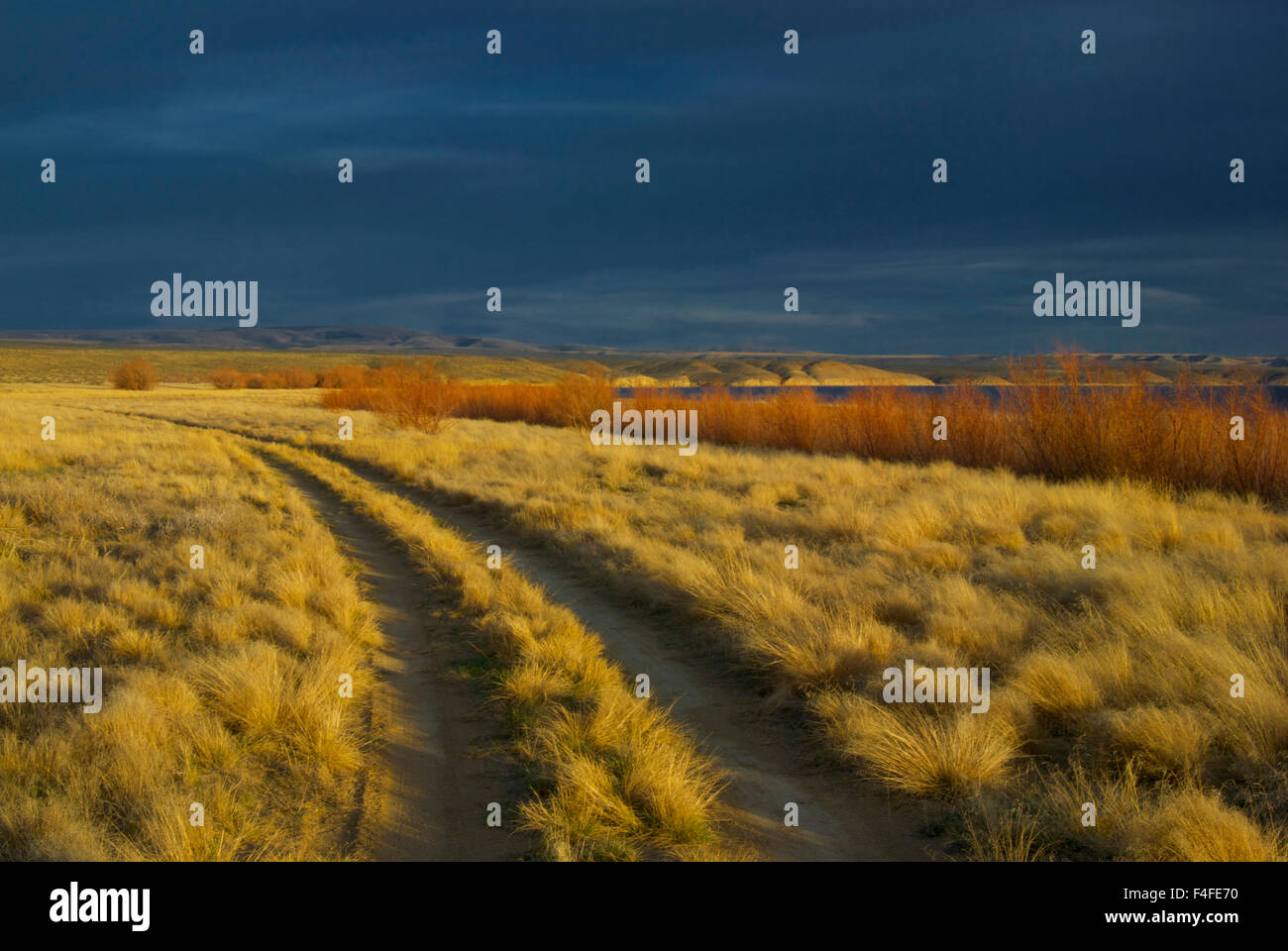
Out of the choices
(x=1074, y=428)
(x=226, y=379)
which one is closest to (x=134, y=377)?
(x=226, y=379)

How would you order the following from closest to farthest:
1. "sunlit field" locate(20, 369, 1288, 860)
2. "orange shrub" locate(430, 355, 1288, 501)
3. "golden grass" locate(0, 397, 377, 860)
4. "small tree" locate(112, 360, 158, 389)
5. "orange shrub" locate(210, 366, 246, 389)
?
"golden grass" locate(0, 397, 377, 860), "sunlit field" locate(20, 369, 1288, 860), "orange shrub" locate(430, 355, 1288, 501), "small tree" locate(112, 360, 158, 389), "orange shrub" locate(210, 366, 246, 389)

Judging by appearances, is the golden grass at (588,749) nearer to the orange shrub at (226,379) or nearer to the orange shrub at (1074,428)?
the orange shrub at (1074,428)

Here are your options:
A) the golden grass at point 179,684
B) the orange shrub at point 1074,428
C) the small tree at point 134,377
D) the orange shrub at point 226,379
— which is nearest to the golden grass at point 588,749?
the golden grass at point 179,684

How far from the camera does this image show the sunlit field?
420cm

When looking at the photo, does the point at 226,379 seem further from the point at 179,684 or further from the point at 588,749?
the point at 588,749

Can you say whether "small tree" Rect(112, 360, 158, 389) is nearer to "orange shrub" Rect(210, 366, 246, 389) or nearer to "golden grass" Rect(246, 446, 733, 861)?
"orange shrub" Rect(210, 366, 246, 389)

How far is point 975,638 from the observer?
662cm

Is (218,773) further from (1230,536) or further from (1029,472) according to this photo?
(1029,472)

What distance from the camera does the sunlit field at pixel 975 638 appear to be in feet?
13.8

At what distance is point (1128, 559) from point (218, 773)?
9.08 meters

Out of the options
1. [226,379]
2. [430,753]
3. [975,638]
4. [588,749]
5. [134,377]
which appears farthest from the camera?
[226,379]

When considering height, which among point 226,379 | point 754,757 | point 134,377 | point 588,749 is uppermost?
point 226,379

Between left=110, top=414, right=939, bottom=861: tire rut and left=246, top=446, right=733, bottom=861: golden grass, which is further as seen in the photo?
left=110, top=414, right=939, bottom=861: tire rut

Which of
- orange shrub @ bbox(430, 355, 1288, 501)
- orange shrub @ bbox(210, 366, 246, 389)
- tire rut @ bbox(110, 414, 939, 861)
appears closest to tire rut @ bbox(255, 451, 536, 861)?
tire rut @ bbox(110, 414, 939, 861)
